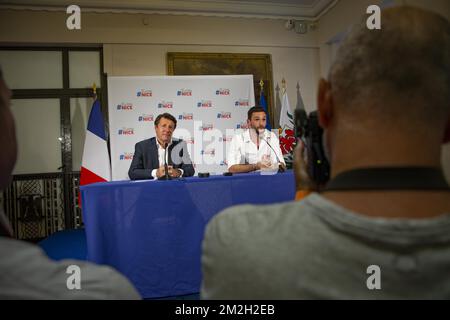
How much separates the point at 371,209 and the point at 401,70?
0.22 m

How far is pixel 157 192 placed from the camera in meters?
1.87

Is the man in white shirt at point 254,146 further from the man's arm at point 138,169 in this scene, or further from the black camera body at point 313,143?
the black camera body at point 313,143

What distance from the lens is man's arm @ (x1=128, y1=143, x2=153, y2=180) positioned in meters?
2.62

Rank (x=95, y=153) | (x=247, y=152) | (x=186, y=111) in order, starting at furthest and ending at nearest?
(x=186, y=111) < (x=95, y=153) < (x=247, y=152)

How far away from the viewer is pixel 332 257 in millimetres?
403

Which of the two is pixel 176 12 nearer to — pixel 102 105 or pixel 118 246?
pixel 102 105

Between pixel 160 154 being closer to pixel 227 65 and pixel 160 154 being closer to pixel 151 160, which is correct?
pixel 151 160

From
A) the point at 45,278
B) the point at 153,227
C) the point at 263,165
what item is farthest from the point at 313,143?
the point at 263,165

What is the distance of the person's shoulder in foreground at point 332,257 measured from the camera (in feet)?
1.30

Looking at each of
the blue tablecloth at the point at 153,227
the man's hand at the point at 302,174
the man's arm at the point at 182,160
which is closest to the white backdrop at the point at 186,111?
the man's arm at the point at 182,160

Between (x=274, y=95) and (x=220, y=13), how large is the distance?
60.7 inches

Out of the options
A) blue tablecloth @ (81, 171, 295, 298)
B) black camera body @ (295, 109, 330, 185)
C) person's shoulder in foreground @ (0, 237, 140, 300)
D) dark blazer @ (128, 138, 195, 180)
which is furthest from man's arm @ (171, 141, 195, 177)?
person's shoulder in foreground @ (0, 237, 140, 300)
